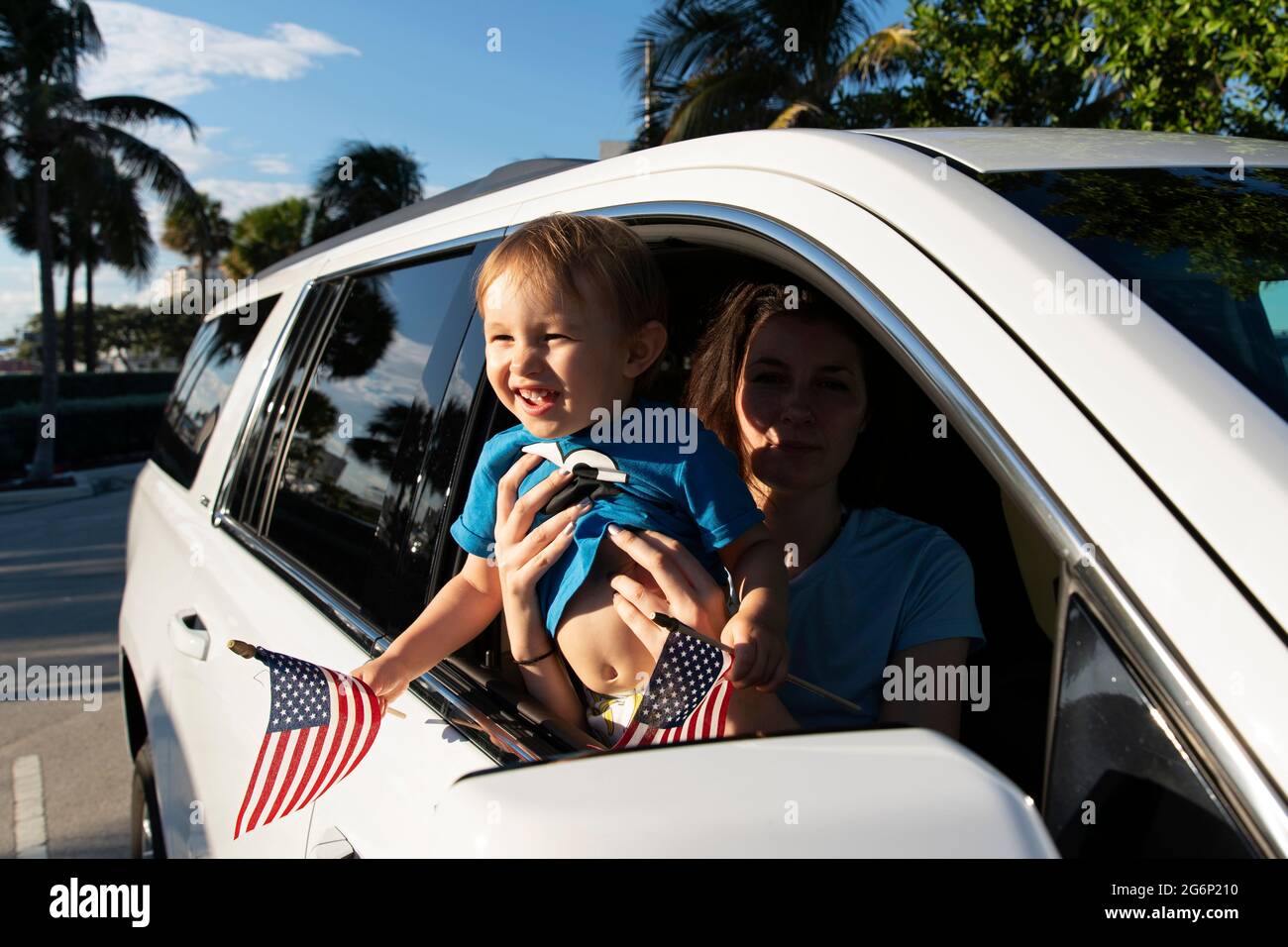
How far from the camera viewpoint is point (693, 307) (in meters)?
2.45

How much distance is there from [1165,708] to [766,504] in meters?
1.11

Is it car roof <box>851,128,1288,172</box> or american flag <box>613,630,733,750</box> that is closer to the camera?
american flag <box>613,630,733,750</box>

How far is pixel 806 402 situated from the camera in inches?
74.4

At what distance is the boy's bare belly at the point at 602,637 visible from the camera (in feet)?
5.19

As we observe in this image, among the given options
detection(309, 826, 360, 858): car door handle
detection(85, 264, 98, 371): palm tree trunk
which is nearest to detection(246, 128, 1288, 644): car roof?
detection(309, 826, 360, 858): car door handle

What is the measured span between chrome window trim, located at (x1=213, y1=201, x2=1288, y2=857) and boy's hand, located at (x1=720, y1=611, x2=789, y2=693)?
0.31 meters

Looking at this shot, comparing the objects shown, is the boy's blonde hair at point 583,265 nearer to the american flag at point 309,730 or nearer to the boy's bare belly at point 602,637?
the boy's bare belly at point 602,637

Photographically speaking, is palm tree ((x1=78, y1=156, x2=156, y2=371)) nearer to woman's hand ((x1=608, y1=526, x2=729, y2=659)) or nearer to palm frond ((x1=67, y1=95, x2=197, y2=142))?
palm frond ((x1=67, y1=95, x2=197, y2=142))

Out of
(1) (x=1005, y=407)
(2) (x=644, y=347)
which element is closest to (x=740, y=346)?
(2) (x=644, y=347)

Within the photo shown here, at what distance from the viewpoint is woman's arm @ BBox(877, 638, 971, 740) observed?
1633 mm

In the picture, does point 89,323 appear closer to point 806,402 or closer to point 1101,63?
point 1101,63

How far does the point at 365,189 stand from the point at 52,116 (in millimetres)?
6619

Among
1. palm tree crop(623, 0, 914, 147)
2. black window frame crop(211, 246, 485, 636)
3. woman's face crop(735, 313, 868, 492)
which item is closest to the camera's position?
woman's face crop(735, 313, 868, 492)
